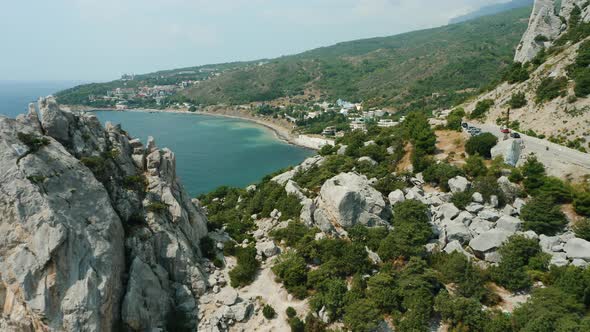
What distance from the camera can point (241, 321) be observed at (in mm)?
21578

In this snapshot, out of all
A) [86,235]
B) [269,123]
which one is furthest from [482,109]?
[269,123]

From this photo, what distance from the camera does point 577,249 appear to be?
22859 mm

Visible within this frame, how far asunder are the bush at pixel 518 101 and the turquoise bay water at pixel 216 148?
48.9m

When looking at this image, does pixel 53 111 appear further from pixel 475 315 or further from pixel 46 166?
pixel 475 315

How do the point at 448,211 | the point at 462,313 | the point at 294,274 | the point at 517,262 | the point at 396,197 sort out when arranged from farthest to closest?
the point at 396,197 < the point at 448,211 < the point at 294,274 < the point at 517,262 < the point at 462,313

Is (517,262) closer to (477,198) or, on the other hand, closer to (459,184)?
(477,198)

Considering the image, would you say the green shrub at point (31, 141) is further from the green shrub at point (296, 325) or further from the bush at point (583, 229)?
the bush at point (583, 229)

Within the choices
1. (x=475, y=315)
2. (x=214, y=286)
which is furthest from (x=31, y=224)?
(x=475, y=315)

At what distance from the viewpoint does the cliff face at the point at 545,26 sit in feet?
182

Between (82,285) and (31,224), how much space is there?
12.2 feet

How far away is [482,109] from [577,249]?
1223 inches

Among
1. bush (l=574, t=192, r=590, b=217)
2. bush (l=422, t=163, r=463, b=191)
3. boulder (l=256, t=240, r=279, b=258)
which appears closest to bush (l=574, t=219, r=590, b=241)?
bush (l=574, t=192, r=590, b=217)

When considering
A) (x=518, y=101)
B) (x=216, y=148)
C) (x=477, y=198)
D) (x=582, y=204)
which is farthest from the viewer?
(x=216, y=148)

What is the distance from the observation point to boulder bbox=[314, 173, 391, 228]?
27328mm
